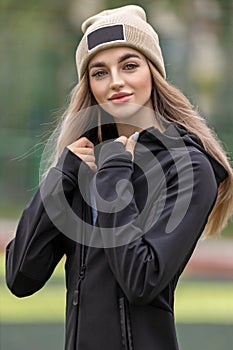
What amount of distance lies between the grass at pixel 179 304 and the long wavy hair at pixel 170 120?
4.34 m

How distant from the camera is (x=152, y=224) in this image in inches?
95.8

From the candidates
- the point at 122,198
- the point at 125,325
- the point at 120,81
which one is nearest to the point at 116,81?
the point at 120,81

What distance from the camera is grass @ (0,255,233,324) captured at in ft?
23.8

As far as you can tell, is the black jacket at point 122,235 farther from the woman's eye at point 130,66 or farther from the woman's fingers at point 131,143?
the woman's eye at point 130,66

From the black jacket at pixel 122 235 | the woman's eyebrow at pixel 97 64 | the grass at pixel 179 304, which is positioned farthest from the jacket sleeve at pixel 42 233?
the grass at pixel 179 304

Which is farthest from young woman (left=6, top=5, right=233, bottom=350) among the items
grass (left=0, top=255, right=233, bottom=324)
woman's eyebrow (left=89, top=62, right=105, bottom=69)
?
grass (left=0, top=255, right=233, bottom=324)

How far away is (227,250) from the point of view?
12.2 m

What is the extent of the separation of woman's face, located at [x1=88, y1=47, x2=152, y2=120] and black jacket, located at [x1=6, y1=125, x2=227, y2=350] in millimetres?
99

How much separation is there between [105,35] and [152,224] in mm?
558

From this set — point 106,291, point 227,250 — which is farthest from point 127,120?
point 227,250

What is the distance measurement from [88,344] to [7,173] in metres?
11.9

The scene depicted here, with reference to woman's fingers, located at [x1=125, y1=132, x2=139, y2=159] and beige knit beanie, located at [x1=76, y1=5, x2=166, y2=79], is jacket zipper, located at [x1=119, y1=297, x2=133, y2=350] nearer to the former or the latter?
woman's fingers, located at [x1=125, y1=132, x2=139, y2=159]

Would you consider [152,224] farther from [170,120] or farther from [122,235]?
[170,120]

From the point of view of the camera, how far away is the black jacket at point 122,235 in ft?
7.86
